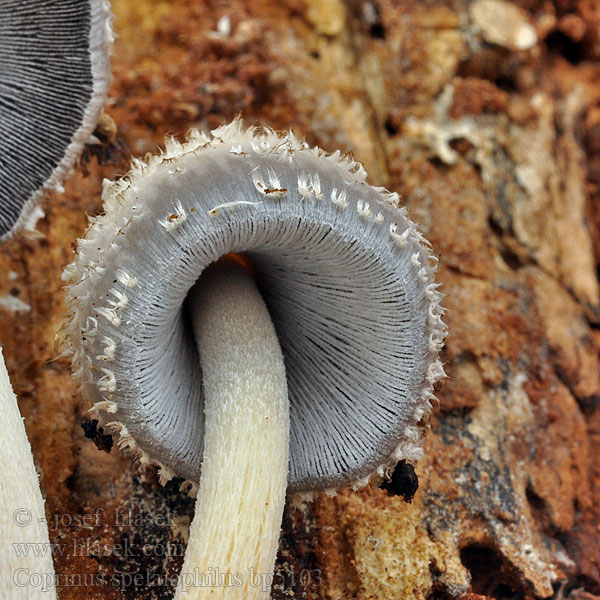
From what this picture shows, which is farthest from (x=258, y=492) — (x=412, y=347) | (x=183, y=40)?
(x=183, y=40)

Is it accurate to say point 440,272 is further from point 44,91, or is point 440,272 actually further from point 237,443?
point 44,91

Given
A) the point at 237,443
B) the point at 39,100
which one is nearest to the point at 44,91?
the point at 39,100

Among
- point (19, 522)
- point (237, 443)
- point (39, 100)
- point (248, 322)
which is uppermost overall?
point (39, 100)

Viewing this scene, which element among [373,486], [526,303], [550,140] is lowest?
[373,486]

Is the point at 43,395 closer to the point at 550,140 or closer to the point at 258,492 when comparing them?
the point at 258,492

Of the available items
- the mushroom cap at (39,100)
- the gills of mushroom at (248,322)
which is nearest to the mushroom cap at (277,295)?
the gills of mushroom at (248,322)

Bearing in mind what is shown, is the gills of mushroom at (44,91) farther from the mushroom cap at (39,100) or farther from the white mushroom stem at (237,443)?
the white mushroom stem at (237,443)

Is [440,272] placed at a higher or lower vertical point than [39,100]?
lower

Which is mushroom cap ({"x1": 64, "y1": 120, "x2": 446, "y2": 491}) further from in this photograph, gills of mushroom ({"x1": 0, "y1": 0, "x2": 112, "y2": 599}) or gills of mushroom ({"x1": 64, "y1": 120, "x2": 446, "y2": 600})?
gills of mushroom ({"x1": 0, "y1": 0, "x2": 112, "y2": 599})
